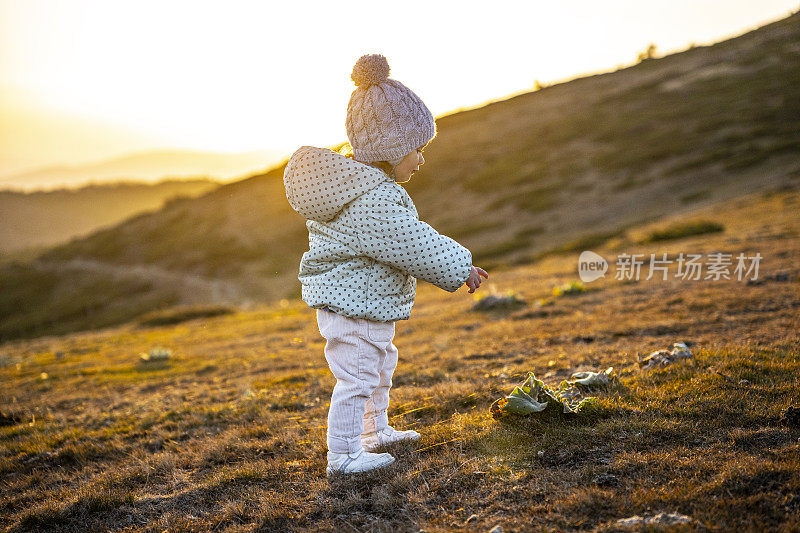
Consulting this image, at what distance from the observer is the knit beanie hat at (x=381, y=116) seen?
10.3ft

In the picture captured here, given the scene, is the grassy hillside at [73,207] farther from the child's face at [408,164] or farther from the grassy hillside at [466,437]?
the child's face at [408,164]

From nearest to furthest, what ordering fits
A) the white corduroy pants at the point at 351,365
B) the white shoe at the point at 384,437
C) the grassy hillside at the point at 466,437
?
the grassy hillside at the point at 466,437
the white corduroy pants at the point at 351,365
the white shoe at the point at 384,437

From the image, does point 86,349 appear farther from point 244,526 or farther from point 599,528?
point 599,528

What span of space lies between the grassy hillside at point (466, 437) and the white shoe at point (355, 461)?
0.24 ft

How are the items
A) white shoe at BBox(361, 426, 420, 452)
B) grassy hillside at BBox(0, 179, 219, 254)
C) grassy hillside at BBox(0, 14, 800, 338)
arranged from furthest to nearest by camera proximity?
grassy hillside at BBox(0, 179, 219, 254) < grassy hillside at BBox(0, 14, 800, 338) < white shoe at BBox(361, 426, 420, 452)

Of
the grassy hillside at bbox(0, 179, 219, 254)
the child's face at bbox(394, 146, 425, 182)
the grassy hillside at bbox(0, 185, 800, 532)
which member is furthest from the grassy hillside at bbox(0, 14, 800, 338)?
the grassy hillside at bbox(0, 179, 219, 254)

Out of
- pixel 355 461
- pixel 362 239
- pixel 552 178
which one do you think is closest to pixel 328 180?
pixel 362 239

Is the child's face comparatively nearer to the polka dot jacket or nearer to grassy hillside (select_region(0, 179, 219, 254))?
the polka dot jacket

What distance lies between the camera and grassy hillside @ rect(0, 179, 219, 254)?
102m

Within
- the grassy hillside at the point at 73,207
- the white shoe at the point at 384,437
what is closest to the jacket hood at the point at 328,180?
the white shoe at the point at 384,437

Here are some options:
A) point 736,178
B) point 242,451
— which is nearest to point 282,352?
point 242,451

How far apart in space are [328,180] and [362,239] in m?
0.41

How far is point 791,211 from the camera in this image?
14688 mm

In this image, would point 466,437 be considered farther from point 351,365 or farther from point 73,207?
point 73,207
